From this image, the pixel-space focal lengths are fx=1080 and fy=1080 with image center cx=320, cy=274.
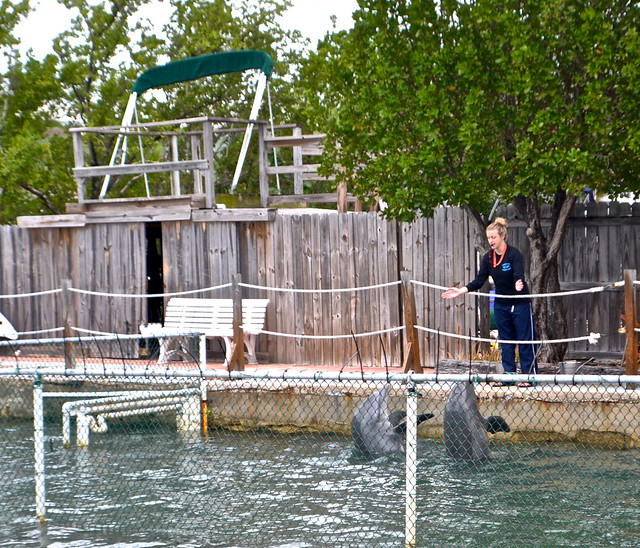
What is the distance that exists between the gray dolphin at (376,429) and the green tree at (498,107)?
105 inches

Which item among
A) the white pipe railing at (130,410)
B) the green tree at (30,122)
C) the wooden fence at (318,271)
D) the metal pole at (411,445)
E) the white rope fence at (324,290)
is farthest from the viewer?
the green tree at (30,122)

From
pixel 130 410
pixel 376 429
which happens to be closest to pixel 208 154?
pixel 130 410

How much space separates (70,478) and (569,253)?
21.9 feet

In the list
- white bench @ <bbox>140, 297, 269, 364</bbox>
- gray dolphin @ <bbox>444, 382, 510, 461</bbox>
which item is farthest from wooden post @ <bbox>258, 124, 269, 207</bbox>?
gray dolphin @ <bbox>444, 382, 510, 461</bbox>

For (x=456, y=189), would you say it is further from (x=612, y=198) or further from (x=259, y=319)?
(x=259, y=319)

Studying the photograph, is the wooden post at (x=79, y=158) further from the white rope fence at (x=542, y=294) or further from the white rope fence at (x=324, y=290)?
the white rope fence at (x=542, y=294)

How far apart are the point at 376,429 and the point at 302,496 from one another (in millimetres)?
1811

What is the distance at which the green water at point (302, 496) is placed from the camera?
27.5 feet

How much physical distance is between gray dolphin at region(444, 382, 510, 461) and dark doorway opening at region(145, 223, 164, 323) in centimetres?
661

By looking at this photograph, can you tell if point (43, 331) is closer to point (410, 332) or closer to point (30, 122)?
point (410, 332)

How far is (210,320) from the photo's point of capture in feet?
48.7

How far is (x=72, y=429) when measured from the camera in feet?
44.6

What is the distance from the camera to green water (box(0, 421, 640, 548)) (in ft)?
27.5

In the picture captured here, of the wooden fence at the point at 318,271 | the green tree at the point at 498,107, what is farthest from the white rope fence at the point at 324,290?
the green tree at the point at 498,107
